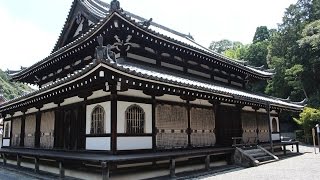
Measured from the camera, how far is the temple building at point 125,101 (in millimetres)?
10438

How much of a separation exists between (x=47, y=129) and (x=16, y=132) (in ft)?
16.1

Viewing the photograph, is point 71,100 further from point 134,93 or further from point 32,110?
point 32,110

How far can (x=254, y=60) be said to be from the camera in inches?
2331

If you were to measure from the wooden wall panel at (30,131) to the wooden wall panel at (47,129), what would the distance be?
1013 mm

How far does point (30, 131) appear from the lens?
16.9 meters

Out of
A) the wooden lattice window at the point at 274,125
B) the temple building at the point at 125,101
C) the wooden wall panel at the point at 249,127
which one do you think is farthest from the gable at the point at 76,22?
the wooden lattice window at the point at 274,125

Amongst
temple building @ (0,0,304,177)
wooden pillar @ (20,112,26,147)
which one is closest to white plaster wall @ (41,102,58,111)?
temple building @ (0,0,304,177)

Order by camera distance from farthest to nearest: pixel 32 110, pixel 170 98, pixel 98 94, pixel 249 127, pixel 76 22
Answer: pixel 249 127 → pixel 76 22 → pixel 32 110 → pixel 170 98 → pixel 98 94

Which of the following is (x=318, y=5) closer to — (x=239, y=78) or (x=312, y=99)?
(x=312, y=99)

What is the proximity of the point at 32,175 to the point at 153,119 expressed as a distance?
19.8 ft

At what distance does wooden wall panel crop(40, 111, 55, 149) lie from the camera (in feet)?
48.2

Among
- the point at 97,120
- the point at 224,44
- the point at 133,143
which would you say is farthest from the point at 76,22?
the point at 224,44

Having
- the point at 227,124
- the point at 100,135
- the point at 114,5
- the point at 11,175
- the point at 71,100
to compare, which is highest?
the point at 114,5

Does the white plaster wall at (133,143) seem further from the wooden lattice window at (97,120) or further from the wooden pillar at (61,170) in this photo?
the wooden pillar at (61,170)
